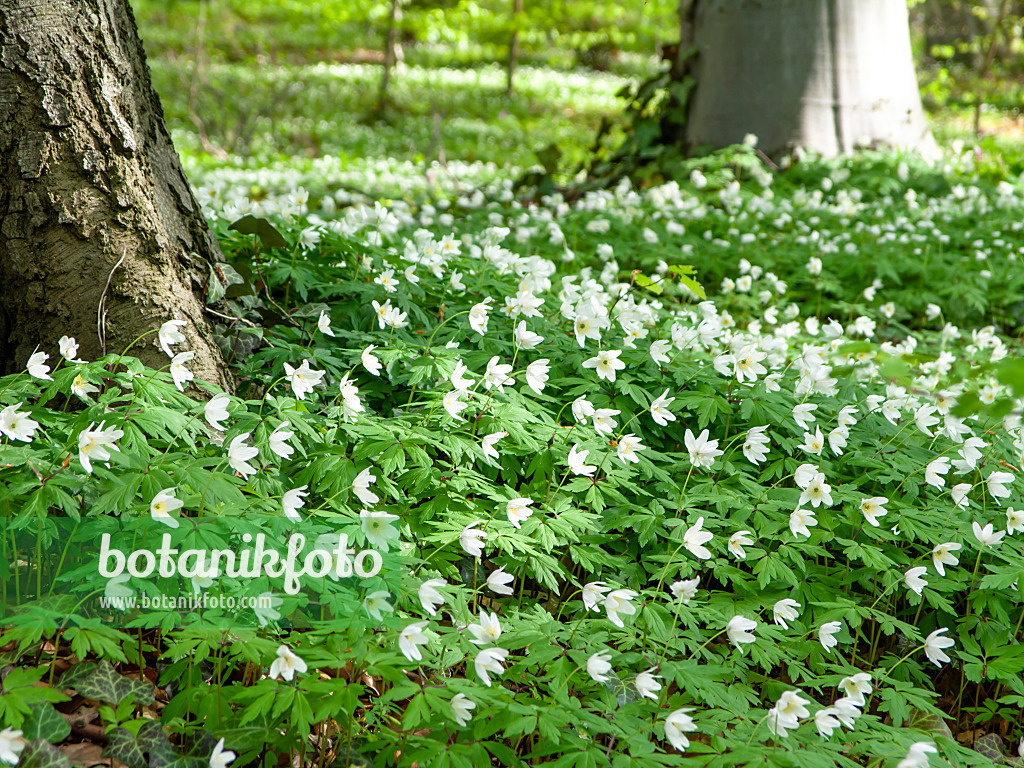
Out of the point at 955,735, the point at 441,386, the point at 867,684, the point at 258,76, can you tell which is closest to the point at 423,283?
the point at 441,386

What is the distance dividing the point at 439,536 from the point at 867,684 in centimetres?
129

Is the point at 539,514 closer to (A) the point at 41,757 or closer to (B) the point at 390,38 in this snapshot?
(A) the point at 41,757

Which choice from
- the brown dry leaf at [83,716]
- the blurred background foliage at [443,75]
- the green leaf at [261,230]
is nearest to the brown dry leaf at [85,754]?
the brown dry leaf at [83,716]

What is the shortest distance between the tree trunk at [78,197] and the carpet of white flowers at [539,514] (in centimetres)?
19

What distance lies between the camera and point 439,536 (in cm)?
228

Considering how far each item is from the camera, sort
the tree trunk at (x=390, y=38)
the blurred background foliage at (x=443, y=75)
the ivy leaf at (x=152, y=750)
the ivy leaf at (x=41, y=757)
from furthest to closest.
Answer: the tree trunk at (x=390, y=38) < the blurred background foliage at (x=443, y=75) < the ivy leaf at (x=152, y=750) < the ivy leaf at (x=41, y=757)

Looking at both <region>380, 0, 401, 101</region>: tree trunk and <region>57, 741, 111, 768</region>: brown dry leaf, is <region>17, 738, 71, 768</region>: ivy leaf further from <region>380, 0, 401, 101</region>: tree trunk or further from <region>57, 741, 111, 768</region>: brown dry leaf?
<region>380, 0, 401, 101</region>: tree trunk

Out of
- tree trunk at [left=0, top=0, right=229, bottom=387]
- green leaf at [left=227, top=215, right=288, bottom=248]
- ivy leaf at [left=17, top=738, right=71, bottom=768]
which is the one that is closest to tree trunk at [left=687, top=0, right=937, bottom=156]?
green leaf at [left=227, top=215, right=288, bottom=248]

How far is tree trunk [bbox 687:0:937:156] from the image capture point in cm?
754

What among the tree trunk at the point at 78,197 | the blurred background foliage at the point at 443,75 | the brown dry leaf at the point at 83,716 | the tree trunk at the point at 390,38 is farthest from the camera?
the tree trunk at the point at 390,38

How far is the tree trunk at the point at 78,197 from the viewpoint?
2.56 m

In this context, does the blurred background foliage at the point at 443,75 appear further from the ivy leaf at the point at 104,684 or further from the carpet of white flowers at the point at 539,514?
the ivy leaf at the point at 104,684

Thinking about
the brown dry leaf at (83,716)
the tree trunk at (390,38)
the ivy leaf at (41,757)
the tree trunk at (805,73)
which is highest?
the tree trunk at (390,38)

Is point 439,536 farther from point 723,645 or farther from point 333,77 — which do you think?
point 333,77
